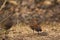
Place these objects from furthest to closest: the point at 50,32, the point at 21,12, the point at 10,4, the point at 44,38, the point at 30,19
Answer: the point at 10,4
the point at 21,12
the point at 30,19
the point at 50,32
the point at 44,38

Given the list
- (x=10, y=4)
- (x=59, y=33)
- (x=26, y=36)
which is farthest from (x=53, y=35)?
(x=10, y=4)

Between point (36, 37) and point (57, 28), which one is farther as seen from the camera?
point (57, 28)

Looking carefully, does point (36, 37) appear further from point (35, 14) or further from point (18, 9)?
point (18, 9)

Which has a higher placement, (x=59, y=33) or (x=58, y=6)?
(x=58, y=6)

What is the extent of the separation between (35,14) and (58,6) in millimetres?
954

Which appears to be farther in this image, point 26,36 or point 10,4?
point 10,4

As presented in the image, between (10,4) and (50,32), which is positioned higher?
(10,4)

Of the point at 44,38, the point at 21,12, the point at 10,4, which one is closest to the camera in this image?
the point at 44,38

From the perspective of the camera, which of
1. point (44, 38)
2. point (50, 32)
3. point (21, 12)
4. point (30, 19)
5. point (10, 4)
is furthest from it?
point (10, 4)

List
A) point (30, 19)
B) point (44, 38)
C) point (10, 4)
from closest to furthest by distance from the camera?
point (44, 38) → point (30, 19) → point (10, 4)

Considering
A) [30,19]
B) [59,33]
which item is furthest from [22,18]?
[59,33]

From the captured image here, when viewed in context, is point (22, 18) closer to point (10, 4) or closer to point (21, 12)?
point (21, 12)

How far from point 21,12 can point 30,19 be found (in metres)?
0.69

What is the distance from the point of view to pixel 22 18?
22.2ft
